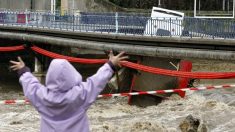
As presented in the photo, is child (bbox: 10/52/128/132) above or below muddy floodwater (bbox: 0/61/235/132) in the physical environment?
above

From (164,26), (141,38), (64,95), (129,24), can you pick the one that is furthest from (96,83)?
(129,24)

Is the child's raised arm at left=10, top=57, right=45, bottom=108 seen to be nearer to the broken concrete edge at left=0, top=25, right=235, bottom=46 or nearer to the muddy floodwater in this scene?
the muddy floodwater

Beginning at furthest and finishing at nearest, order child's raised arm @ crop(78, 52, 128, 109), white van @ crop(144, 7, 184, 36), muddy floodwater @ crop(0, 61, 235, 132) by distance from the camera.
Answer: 1. white van @ crop(144, 7, 184, 36)
2. muddy floodwater @ crop(0, 61, 235, 132)
3. child's raised arm @ crop(78, 52, 128, 109)

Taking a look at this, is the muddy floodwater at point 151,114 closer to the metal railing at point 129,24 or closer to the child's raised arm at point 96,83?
the metal railing at point 129,24

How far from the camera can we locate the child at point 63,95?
2938 millimetres

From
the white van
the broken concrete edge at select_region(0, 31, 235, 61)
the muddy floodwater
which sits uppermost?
the white van

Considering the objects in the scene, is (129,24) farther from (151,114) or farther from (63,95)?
(63,95)

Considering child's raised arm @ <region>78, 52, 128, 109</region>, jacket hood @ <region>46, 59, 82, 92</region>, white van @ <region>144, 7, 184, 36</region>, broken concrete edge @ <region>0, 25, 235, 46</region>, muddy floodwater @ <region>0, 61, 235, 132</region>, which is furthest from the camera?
white van @ <region>144, 7, 184, 36</region>

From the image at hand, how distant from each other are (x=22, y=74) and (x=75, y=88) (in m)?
0.49

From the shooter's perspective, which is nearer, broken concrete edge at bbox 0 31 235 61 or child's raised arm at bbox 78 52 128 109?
child's raised arm at bbox 78 52 128 109

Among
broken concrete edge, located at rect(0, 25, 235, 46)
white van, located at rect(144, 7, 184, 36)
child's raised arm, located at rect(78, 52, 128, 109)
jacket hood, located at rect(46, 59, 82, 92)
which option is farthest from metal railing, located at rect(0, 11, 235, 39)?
jacket hood, located at rect(46, 59, 82, 92)

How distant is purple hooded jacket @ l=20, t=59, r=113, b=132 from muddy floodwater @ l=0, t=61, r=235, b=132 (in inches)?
314

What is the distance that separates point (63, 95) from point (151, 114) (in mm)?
10992

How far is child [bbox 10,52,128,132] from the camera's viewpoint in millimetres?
2938
